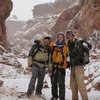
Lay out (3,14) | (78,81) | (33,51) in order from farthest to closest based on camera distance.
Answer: (3,14) < (33,51) < (78,81)

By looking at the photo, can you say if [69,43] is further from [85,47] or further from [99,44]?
[99,44]

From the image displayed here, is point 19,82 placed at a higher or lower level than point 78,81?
higher

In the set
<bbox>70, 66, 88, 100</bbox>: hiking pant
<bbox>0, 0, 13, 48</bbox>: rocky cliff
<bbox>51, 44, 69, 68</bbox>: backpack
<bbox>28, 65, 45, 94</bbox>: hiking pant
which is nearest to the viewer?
<bbox>70, 66, 88, 100</bbox>: hiking pant

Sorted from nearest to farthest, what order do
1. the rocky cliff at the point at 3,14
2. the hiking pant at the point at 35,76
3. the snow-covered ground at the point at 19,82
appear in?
the hiking pant at the point at 35,76, the snow-covered ground at the point at 19,82, the rocky cliff at the point at 3,14

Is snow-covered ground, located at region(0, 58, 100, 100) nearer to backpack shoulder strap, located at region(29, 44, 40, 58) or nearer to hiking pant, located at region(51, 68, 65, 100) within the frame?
hiking pant, located at region(51, 68, 65, 100)

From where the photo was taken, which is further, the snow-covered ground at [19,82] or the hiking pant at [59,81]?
the snow-covered ground at [19,82]

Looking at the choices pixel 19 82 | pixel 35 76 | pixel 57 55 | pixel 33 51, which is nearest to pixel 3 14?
pixel 19 82

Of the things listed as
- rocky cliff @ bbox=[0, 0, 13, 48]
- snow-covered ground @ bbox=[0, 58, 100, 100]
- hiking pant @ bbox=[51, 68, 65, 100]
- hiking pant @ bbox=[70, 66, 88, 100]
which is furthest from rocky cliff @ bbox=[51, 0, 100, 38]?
hiking pant @ bbox=[70, 66, 88, 100]

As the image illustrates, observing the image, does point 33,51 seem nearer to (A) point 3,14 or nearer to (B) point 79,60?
(B) point 79,60

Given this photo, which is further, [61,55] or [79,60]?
[61,55]

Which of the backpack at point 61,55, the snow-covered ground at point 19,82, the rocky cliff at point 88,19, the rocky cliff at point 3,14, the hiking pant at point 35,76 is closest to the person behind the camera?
the backpack at point 61,55

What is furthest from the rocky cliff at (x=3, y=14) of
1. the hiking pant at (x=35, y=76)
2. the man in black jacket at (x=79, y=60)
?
the man in black jacket at (x=79, y=60)

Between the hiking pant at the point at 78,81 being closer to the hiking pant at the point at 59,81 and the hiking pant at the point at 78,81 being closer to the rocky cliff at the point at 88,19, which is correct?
the hiking pant at the point at 59,81

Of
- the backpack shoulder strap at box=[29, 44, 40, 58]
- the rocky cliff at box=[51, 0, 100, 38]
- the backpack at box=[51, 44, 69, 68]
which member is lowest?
the backpack at box=[51, 44, 69, 68]
